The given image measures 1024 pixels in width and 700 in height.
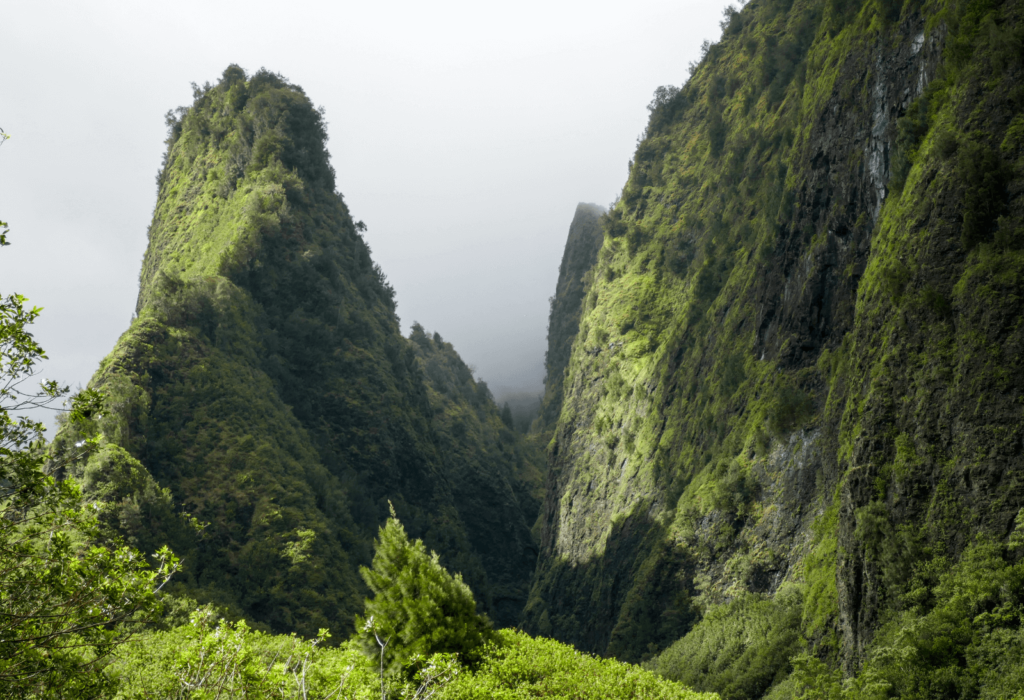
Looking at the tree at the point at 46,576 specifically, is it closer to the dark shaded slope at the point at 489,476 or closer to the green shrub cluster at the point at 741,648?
the green shrub cluster at the point at 741,648

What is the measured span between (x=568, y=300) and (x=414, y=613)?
111m

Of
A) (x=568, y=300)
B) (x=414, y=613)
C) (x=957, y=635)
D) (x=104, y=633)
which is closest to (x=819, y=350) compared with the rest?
(x=957, y=635)

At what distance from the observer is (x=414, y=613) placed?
47.3 feet

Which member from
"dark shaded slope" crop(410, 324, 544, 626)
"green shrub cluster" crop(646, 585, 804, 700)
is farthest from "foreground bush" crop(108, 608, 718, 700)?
"dark shaded slope" crop(410, 324, 544, 626)

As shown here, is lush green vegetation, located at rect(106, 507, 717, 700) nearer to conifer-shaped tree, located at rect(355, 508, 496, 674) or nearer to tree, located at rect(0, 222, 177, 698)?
conifer-shaped tree, located at rect(355, 508, 496, 674)

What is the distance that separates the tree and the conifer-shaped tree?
6.05 metres

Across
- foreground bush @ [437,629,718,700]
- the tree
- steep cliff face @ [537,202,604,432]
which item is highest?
steep cliff face @ [537,202,604,432]

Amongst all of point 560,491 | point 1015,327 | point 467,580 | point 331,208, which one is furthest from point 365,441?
point 1015,327

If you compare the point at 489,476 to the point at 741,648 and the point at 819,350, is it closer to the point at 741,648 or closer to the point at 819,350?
the point at 819,350

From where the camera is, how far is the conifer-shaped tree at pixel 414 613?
14195 millimetres

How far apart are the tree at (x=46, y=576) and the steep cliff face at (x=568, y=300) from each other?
336 ft

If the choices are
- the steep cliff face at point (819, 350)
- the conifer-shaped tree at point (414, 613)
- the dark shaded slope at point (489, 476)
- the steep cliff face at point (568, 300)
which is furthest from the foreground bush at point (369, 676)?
the steep cliff face at point (568, 300)

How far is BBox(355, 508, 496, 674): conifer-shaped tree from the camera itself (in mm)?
14195

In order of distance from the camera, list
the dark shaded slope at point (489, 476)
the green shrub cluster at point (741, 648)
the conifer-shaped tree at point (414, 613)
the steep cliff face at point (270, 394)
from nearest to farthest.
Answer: the conifer-shaped tree at point (414, 613) → the green shrub cluster at point (741, 648) → the steep cliff face at point (270, 394) → the dark shaded slope at point (489, 476)
